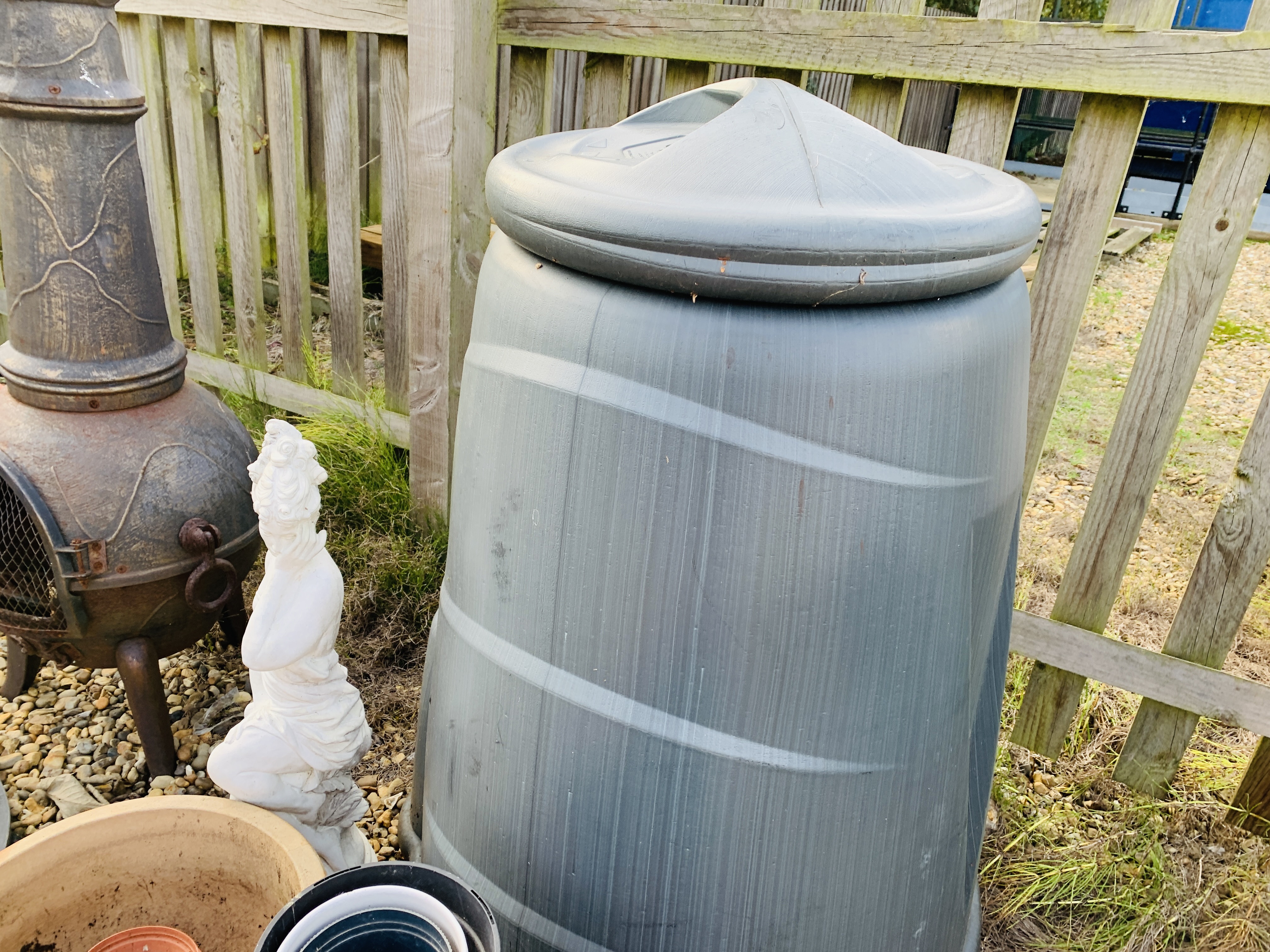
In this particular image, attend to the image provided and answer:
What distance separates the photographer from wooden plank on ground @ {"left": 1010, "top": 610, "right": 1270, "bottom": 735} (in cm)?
191

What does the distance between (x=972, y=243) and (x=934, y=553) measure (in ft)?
1.08

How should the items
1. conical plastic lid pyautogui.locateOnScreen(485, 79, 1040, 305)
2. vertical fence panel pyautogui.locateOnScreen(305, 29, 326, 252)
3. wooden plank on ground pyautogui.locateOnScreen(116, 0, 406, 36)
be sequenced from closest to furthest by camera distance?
conical plastic lid pyautogui.locateOnScreen(485, 79, 1040, 305) < wooden plank on ground pyautogui.locateOnScreen(116, 0, 406, 36) < vertical fence panel pyautogui.locateOnScreen(305, 29, 326, 252)

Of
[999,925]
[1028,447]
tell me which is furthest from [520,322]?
[999,925]

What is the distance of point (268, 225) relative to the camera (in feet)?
14.8

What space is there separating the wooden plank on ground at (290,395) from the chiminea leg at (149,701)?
3.13 ft

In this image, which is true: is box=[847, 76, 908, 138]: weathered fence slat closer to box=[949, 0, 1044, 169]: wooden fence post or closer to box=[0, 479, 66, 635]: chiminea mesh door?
box=[949, 0, 1044, 169]: wooden fence post

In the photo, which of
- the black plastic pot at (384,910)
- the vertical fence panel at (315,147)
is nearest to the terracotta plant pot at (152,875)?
the black plastic pot at (384,910)

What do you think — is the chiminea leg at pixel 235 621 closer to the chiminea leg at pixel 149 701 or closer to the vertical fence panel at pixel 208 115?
the chiminea leg at pixel 149 701

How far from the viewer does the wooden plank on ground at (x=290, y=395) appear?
2.69 metres

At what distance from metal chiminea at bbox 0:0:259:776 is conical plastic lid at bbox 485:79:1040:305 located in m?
1.03

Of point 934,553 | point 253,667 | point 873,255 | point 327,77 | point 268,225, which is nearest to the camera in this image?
point 873,255

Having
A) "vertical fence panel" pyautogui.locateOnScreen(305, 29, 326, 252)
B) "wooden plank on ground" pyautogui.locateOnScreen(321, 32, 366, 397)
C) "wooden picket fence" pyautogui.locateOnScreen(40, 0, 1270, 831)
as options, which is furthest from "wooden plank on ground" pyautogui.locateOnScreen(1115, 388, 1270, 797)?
"vertical fence panel" pyautogui.locateOnScreen(305, 29, 326, 252)

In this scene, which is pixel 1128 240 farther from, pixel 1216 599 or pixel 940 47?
pixel 940 47

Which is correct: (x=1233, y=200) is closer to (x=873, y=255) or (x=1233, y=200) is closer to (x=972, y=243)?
(x=972, y=243)
